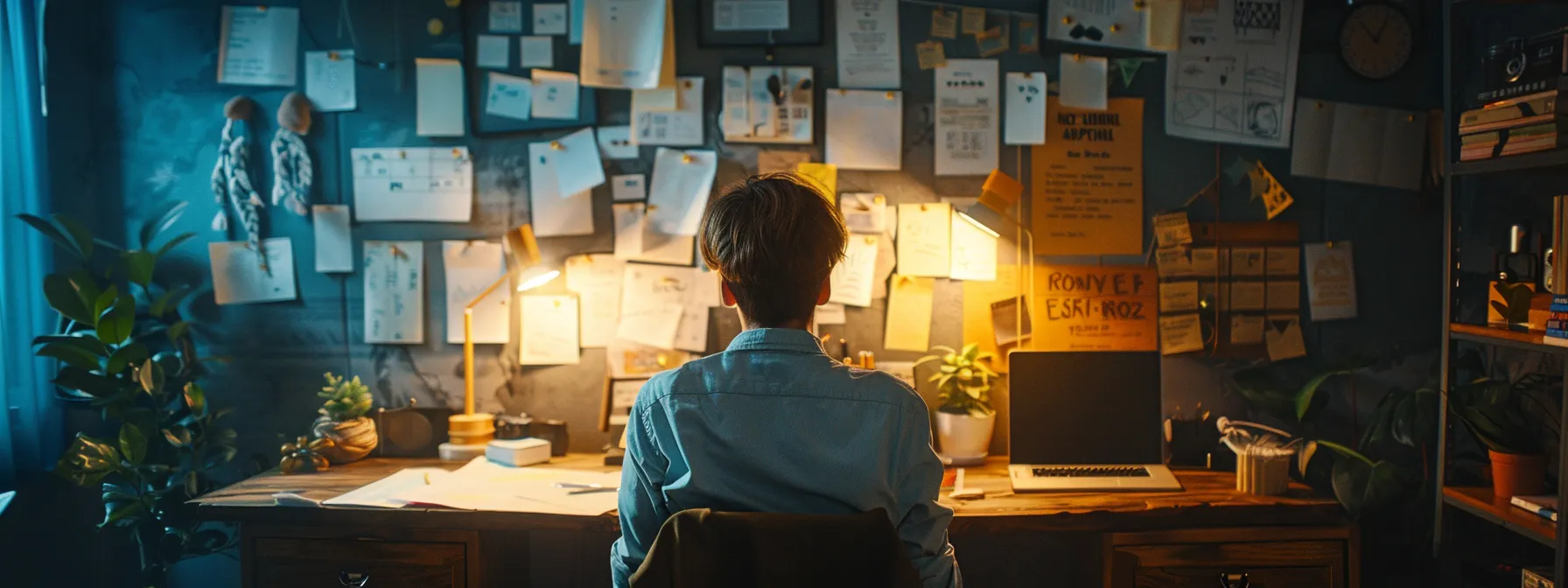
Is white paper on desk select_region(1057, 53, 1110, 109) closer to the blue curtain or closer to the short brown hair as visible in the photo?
the short brown hair

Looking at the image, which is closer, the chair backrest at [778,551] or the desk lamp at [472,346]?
the chair backrest at [778,551]

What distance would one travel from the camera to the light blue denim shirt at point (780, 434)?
134 centimetres

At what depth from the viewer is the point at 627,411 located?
2662mm

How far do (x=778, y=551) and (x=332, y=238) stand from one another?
201 centimetres

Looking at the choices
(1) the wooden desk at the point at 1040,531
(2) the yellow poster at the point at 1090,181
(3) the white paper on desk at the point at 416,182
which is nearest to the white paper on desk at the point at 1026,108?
(2) the yellow poster at the point at 1090,181

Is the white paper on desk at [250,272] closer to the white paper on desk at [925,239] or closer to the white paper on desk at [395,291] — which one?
the white paper on desk at [395,291]

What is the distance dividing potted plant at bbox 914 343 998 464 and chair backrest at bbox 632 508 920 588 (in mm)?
1290

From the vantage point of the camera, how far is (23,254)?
2.55 meters

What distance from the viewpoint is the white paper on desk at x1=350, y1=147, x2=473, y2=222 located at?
2.70 m

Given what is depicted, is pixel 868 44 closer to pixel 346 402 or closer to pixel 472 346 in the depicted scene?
pixel 472 346

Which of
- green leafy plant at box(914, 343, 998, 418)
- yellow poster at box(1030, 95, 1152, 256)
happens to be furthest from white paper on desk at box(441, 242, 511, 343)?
yellow poster at box(1030, 95, 1152, 256)

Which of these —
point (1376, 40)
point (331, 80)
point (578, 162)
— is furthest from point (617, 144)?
point (1376, 40)

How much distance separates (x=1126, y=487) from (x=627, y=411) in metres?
1.28

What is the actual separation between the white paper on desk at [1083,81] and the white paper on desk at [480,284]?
5.16 feet
